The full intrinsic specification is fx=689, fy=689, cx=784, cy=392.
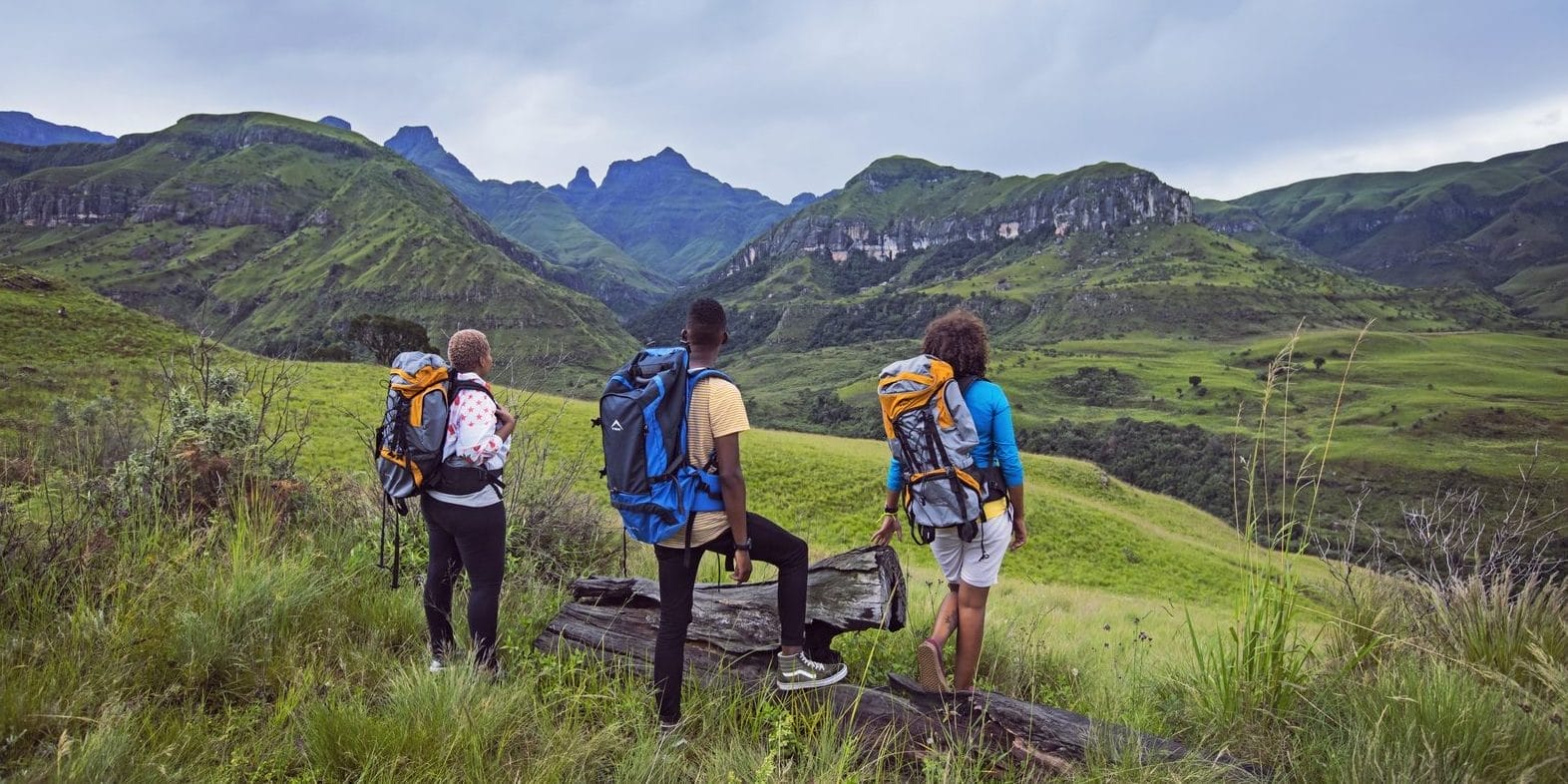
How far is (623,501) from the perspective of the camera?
10.7 feet

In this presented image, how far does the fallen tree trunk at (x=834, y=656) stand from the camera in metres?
2.86

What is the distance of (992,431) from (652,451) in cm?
195

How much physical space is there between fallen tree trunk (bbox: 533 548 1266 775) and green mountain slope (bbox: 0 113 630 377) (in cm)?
12440

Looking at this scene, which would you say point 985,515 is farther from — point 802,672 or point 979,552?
point 802,672

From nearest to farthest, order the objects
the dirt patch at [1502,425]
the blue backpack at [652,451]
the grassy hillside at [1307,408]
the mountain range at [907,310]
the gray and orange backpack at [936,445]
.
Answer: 1. the blue backpack at [652,451]
2. the gray and orange backpack at [936,445]
3. the grassy hillside at [1307,408]
4. the dirt patch at [1502,425]
5. the mountain range at [907,310]

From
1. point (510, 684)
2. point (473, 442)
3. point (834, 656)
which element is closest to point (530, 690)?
point (510, 684)

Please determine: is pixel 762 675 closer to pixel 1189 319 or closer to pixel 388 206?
pixel 1189 319

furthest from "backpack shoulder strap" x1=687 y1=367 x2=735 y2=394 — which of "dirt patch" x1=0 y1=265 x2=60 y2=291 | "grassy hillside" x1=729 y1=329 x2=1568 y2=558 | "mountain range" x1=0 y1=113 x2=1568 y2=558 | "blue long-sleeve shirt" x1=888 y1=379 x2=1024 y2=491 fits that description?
"mountain range" x1=0 y1=113 x2=1568 y2=558

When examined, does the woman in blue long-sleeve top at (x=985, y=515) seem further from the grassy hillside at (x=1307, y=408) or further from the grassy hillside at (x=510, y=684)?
the grassy hillside at (x=1307, y=408)

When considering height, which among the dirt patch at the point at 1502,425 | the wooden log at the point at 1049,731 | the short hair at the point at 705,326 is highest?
the short hair at the point at 705,326

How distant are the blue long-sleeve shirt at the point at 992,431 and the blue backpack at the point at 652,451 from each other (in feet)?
4.32

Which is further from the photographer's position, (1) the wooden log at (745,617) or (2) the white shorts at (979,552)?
(2) the white shorts at (979,552)

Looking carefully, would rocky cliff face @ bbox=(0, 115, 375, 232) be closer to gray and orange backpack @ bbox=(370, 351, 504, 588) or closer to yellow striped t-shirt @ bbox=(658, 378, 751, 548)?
gray and orange backpack @ bbox=(370, 351, 504, 588)

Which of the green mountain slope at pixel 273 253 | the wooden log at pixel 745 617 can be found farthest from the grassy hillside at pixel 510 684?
the green mountain slope at pixel 273 253
